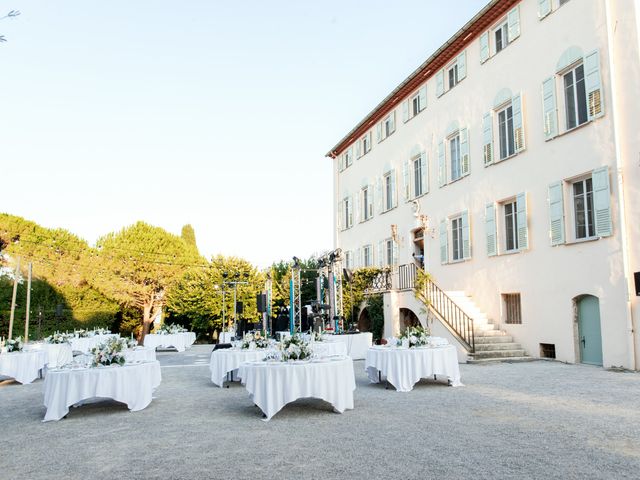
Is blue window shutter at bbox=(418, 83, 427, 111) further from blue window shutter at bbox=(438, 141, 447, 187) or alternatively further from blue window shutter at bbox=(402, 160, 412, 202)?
blue window shutter at bbox=(402, 160, 412, 202)

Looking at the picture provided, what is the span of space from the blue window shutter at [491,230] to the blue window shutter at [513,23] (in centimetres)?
449

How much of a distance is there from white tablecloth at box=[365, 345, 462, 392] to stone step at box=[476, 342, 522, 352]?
4477mm

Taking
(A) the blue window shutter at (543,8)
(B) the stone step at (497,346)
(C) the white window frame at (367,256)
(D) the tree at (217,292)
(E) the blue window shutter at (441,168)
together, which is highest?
(A) the blue window shutter at (543,8)

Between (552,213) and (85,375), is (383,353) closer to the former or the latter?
(85,375)

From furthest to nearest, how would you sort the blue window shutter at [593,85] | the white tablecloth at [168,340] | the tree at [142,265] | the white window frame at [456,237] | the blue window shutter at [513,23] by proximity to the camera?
the tree at [142,265]
the white tablecloth at [168,340]
the white window frame at [456,237]
the blue window shutter at [513,23]
the blue window shutter at [593,85]

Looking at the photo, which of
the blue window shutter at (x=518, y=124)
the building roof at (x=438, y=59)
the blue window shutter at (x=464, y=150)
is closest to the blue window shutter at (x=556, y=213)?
the blue window shutter at (x=518, y=124)

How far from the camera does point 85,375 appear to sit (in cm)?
785

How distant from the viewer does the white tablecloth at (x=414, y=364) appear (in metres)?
9.44

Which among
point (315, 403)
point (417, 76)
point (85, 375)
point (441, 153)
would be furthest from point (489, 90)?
point (85, 375)

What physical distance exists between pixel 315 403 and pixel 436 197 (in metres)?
11.8

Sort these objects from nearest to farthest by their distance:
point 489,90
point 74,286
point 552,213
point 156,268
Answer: point 552,213, point 489,90, point 74,286, point 156,268

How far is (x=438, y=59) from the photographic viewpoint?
727 inches

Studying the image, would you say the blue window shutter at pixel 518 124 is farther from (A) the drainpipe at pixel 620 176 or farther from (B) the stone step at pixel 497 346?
(B) the stone step at pixel 497 346

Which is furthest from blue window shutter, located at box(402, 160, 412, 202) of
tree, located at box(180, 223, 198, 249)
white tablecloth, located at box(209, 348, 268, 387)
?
tree, located at box(180, 223, 198, 249)
